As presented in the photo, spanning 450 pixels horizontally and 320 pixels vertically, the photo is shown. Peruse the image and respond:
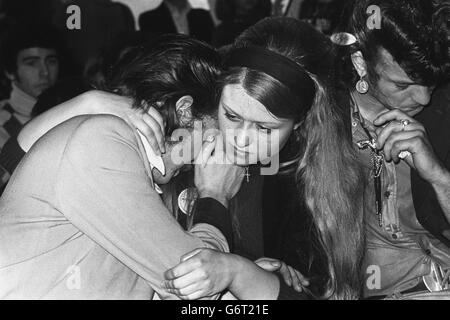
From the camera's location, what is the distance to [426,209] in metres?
2.00

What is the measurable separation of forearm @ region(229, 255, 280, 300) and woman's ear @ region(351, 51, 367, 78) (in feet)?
2.23

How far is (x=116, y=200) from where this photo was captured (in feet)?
4.44

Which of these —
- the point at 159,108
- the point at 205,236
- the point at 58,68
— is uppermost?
the point at 159,108

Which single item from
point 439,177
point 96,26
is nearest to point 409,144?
point 439,177

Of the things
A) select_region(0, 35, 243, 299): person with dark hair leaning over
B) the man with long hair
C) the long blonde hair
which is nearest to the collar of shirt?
select_region(0, 35, 243, 299): person with dark hair leaning over

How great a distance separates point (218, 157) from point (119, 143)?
509 millimetres

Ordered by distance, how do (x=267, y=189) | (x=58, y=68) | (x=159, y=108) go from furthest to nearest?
(x=58, y=68), (x=267, y=189), (x=159, y=108)

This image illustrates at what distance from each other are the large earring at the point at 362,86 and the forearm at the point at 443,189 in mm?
312

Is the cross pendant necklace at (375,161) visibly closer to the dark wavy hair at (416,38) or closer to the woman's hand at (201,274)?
the dark wavy hair at (416,38)

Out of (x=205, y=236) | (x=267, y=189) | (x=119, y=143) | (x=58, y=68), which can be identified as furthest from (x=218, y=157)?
(x=58, y=68)

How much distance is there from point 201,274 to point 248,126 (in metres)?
0.44

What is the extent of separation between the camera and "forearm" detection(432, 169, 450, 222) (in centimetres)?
192

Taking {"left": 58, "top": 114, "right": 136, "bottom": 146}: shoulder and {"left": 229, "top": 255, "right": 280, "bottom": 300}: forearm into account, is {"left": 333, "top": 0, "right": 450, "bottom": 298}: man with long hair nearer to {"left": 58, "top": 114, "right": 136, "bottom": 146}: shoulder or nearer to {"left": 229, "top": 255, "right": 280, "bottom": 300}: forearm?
{"left": 229, "top": 255, "right": 280, "bottom": 300}: forearm

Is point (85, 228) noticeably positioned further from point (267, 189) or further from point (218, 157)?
point (267, 189)
